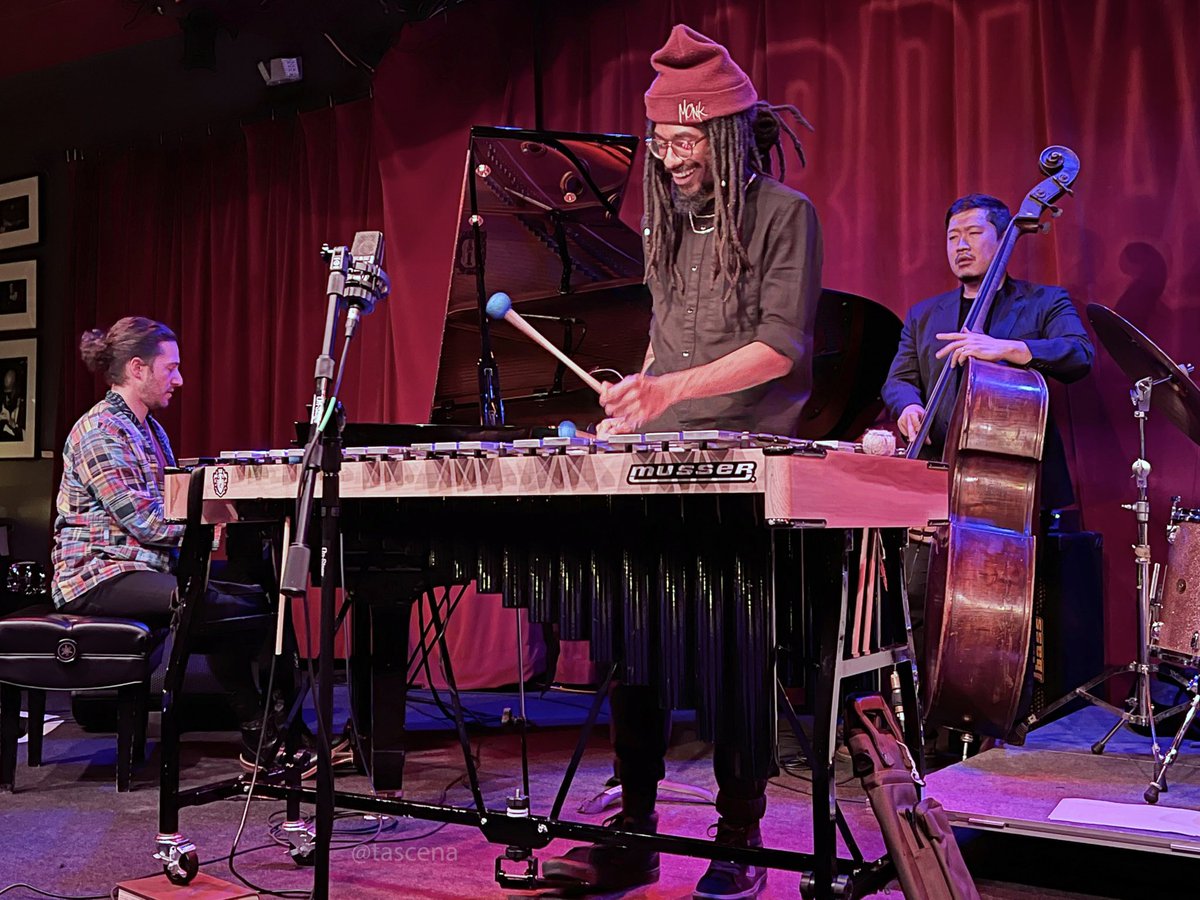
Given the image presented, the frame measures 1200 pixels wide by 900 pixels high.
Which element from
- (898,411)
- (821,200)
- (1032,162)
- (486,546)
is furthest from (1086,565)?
(486,546)

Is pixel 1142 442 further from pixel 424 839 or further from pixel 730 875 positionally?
pixel 424 839

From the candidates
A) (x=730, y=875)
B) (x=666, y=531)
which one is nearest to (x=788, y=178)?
(x=666, y=531)

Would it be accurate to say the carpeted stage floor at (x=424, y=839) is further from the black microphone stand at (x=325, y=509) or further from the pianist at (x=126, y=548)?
the black microphone stand at (x=325, y=509)

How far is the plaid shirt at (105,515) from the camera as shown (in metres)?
4.29

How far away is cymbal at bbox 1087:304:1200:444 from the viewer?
358 centimetres

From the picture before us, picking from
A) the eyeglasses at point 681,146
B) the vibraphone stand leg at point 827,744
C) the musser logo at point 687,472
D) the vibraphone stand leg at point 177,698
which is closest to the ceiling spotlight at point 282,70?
the vibraphone stand leg at point 177,698

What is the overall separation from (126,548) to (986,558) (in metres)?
2.94

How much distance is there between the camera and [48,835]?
11.0 ft

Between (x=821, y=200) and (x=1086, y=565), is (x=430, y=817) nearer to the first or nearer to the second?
(x=1086, y=565)

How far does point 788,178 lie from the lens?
221 inches

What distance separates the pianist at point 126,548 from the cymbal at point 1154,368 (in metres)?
3.09

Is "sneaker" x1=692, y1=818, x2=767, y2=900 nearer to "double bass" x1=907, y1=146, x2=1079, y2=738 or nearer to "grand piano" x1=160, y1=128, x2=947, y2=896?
"grand piano" x1=160, y1=128, x2=947, y2=896

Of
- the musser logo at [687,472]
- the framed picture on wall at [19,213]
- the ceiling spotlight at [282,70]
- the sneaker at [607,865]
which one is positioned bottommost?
the sneaker at [607,865]

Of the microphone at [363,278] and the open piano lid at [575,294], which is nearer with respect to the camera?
the microphone at [363,278]
